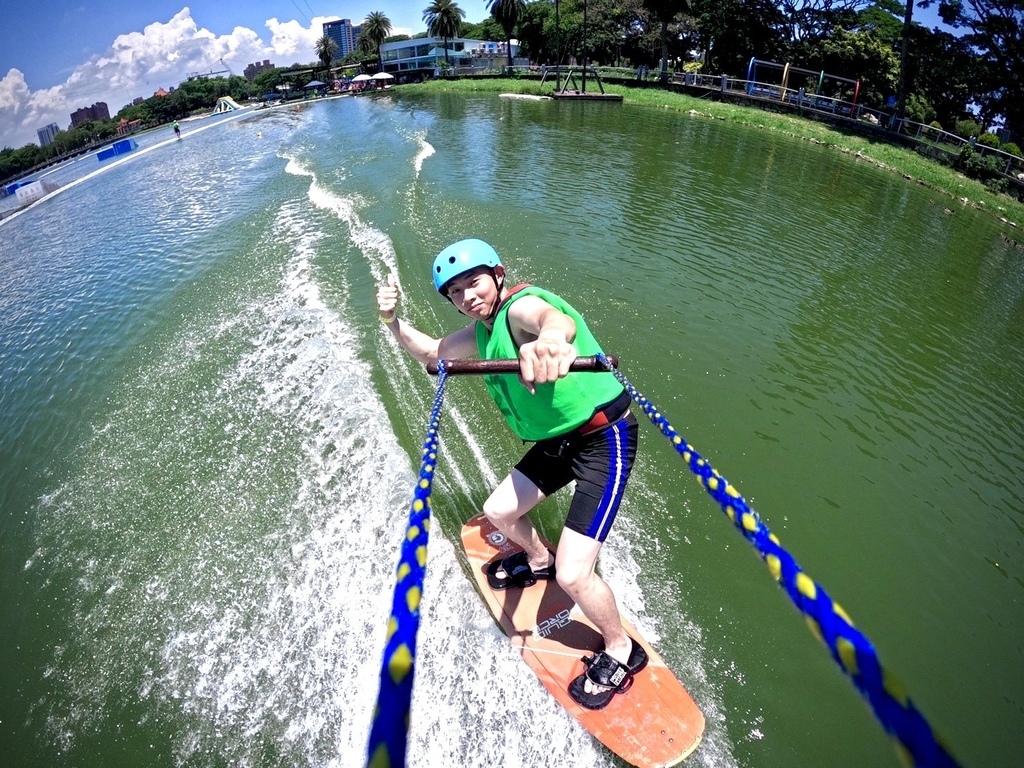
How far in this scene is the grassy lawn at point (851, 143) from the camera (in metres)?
22.9

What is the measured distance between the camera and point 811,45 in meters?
46.4

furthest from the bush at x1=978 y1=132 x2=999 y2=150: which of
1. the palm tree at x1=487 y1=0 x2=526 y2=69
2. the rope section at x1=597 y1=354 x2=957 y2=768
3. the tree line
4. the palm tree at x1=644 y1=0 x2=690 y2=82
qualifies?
the palm tree at x1=487 y1=0 x2=526 y2=69

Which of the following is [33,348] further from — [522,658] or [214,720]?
[522,658]

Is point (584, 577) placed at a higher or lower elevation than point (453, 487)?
higher

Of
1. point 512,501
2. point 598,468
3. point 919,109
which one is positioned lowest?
point 919,109

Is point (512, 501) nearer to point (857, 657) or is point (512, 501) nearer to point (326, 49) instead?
point (857, 657)

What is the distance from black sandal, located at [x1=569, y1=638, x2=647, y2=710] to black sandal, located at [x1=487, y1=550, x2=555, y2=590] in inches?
37.4

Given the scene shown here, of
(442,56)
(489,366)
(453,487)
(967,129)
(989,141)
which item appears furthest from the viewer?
(442,56)

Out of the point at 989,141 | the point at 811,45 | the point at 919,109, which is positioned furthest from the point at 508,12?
the point at 989,141

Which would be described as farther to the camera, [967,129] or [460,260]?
[967,129]

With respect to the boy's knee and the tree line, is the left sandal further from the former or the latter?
the tree line

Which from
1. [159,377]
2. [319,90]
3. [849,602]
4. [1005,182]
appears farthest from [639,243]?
[319,90]

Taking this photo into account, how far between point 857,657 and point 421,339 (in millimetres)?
3522

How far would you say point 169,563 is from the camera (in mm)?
5852
